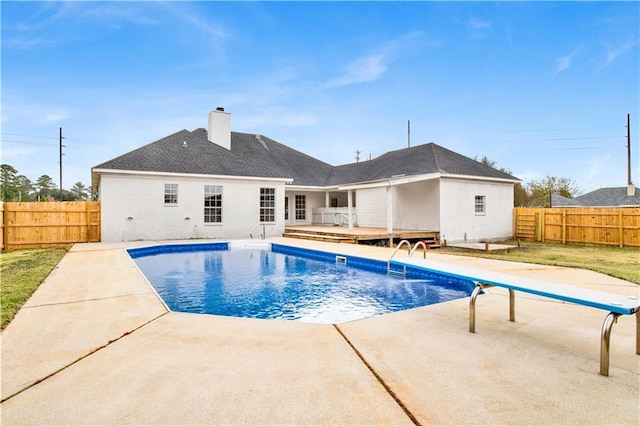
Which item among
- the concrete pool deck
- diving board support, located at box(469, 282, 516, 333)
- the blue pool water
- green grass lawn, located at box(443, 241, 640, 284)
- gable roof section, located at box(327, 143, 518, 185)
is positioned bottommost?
the blue pool water

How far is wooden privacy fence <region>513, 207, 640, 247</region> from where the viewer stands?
48.5 feet

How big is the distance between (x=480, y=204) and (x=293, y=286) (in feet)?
41.1

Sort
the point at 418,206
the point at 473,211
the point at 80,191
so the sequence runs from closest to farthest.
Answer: the point at 473,211
the point at 418,206
the point at 80,191

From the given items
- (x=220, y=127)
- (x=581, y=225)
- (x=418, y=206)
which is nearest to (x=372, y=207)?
(x=418, y=206)

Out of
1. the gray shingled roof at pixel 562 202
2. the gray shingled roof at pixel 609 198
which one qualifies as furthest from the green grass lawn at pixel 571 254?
the gray shingled roof at pixel 562 202

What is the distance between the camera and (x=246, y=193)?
57.7 feet

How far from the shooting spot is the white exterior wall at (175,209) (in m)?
14.9

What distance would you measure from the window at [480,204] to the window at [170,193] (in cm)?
1386

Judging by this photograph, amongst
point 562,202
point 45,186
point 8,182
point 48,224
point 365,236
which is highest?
point 45,186

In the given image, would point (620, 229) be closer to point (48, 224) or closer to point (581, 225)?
point (581, 225)

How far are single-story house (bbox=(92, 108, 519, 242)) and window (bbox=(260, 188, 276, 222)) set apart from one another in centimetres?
5

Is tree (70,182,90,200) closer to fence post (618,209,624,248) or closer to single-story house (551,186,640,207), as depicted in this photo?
single-story house (551,186,640,207)

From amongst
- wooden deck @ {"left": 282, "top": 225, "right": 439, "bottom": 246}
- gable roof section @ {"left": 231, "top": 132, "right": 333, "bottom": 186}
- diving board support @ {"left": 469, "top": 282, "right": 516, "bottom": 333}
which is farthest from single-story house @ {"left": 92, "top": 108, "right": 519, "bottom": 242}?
diving board support @ {"left": 469, "top": 282, "right": 516, "bottom": 333}

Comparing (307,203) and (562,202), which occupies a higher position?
(562,202)
